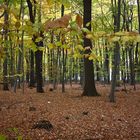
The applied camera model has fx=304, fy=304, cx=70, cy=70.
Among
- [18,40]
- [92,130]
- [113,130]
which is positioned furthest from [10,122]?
[18,40]

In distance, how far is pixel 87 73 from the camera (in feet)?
66.4

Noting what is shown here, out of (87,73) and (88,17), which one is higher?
(88,17)

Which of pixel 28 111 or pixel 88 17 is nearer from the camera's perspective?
pixel 28 111

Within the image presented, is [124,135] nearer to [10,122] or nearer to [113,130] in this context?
[113,130]

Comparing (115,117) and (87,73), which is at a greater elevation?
(87,73)

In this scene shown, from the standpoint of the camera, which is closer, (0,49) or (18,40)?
(0,49)

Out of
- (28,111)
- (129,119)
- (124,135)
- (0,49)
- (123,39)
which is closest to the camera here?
(123,39)

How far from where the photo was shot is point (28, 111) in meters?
14.0

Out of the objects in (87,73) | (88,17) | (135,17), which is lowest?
(87,73)

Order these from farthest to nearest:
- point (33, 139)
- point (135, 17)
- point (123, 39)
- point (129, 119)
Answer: point (135, 17), point (129, 119), point (33, 139), point (123, 39)

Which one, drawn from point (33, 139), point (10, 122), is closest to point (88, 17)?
point (10, 122)

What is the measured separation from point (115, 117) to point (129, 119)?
23.5 inches

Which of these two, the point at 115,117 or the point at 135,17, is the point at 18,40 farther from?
the point at 135,17

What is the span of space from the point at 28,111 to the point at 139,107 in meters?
6.04
